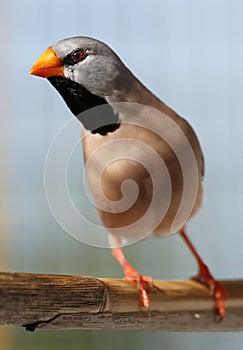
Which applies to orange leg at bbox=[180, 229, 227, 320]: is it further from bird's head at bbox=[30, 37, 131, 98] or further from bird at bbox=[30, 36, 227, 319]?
bird's head at bbox=[30, 37, 131, 98]

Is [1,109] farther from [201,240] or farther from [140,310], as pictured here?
[140,310]

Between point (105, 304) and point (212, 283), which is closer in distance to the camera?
point (105, 304)

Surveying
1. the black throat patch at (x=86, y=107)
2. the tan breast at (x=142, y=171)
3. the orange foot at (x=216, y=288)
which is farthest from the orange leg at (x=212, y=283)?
the black throat patch at (x=86, y=107)

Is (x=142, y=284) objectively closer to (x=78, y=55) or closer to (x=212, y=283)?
(x=212, y=283)

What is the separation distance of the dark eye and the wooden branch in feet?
0.68

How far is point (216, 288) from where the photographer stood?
0.82 meters

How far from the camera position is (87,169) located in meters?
0.71

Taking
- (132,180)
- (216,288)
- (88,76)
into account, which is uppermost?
(88,76)

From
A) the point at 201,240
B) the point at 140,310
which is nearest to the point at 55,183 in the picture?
the point at 140,310

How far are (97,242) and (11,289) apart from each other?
30 cm

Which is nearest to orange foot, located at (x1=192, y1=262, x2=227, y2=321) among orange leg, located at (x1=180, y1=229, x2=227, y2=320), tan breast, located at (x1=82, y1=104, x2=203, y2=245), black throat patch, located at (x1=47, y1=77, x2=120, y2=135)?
orange leg, located at (x1=180, y1=229, x2=227, y2=320)

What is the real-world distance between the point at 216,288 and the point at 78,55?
326 mm

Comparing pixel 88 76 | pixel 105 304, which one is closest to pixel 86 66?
pixel 88 76

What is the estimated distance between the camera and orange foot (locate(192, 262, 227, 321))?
808 mm
